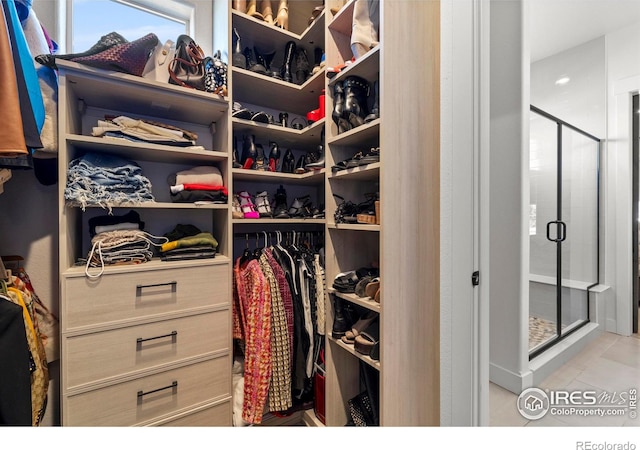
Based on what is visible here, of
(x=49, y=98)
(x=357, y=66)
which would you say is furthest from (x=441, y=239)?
(x=49, y=98)

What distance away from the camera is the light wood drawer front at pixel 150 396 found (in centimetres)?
96

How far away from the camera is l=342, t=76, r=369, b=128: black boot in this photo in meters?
1.09

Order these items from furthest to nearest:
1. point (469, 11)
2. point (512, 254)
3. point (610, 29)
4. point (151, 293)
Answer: point (610, 29) → point (512, 254) → point (151, 293) → point (469, 11)

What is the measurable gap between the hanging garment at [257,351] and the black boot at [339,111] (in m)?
0.83

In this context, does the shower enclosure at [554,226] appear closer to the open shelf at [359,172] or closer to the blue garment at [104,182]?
the open shelf at [359,172]

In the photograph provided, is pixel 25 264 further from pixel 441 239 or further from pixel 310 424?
pixel 441 239

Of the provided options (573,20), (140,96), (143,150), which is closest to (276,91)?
(140,96)

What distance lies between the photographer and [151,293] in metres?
1.08

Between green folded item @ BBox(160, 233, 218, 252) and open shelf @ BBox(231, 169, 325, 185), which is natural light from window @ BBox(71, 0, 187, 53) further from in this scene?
green folded item @ BBox(160, 233, 218, 252)

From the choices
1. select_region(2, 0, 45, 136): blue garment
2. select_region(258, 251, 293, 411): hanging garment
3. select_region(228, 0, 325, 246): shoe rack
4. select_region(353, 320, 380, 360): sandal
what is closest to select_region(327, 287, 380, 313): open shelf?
select_region(353, 320, 380, 360): sandal

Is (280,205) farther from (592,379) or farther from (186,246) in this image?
(592,379)

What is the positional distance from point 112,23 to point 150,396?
1921 millimetres

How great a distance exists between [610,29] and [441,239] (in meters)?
2.95

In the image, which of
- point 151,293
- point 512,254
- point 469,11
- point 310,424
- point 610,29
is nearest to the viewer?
point 469,11
